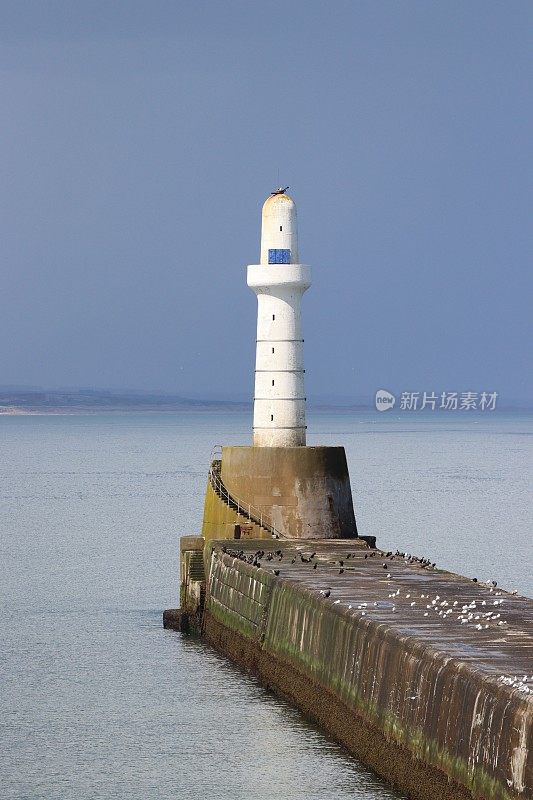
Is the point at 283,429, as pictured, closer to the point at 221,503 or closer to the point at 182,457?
the point at 221,503

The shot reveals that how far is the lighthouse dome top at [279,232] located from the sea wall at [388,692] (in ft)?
26.8

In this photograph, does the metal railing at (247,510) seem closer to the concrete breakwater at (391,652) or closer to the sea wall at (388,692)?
the concrete breakwater at (391,652)

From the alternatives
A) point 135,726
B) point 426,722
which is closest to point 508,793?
point 426,722

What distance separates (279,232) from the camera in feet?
116

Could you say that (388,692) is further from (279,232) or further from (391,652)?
(279,232)

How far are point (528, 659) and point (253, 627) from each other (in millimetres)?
9933

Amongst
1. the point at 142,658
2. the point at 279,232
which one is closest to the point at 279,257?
the point at 279,232

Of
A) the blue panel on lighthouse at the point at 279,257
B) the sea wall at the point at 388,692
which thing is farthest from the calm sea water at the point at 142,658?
the blue panel on lighthouse at the point at 279,257

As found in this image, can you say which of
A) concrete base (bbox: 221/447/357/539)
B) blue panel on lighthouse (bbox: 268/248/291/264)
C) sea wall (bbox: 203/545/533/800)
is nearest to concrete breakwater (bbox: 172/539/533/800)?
sea wall (bbox: 203/545/533/800)

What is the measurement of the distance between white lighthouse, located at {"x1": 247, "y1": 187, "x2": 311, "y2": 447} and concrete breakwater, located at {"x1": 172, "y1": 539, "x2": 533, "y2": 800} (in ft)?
11.3

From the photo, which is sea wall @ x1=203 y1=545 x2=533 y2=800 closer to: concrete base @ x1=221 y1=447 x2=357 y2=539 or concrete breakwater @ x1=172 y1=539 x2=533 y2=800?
concrete breakwater @ x1=172 y1=539 x2=533 y2=800

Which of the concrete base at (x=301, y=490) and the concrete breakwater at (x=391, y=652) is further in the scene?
the concrete base at (x=301, y=490)

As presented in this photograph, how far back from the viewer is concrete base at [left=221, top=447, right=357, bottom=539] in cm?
3356

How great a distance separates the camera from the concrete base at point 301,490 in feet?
110
